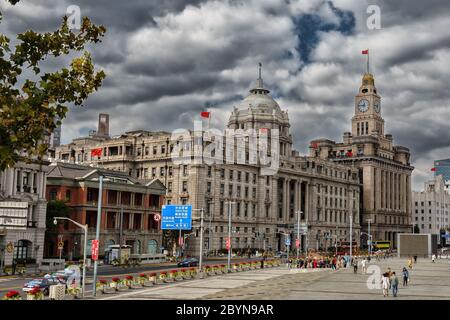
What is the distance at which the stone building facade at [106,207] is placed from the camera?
89750 mm

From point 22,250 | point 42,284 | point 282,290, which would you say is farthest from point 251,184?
point 42,284

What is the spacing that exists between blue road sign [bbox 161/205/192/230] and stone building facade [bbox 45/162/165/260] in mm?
19484

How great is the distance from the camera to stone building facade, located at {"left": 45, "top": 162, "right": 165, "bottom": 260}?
89.8 meters

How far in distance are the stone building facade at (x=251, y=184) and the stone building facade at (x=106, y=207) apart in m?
14.0

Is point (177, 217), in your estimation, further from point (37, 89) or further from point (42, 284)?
point (37, 89)

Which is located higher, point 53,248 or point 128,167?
point 128,167

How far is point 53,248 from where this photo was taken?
88.0m

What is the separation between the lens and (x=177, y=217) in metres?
72.5

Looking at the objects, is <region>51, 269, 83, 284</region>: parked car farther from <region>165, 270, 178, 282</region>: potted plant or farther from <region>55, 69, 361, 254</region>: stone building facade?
<region>55, 69, 361, 254</region>: stone building facade

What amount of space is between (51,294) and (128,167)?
8798 cm
